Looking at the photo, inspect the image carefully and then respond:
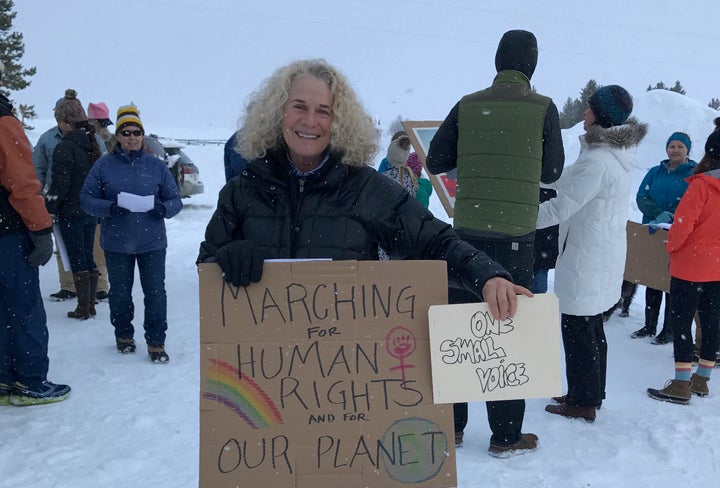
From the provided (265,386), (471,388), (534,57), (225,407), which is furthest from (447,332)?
(534,57)

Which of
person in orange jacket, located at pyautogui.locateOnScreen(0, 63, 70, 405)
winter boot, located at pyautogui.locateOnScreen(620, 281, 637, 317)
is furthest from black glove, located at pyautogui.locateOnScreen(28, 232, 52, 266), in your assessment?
winter boot, located at pyautogui.locateOnScreen(620, 281, 637, 317)

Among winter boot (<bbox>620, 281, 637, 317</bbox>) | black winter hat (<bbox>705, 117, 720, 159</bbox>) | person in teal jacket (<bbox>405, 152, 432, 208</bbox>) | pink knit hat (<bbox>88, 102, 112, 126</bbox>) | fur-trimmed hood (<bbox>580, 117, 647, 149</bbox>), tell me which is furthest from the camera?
winter boot (<bbox>620, 281, 637, 317</bbox>)

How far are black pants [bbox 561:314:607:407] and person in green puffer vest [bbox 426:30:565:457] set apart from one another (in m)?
0.73

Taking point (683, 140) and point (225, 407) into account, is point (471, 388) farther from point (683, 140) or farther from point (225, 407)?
point (683, 140)

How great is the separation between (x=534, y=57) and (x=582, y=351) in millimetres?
1919

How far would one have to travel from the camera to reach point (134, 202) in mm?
4648

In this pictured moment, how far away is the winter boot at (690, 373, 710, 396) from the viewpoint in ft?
14.3

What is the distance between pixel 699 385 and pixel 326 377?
384 cm

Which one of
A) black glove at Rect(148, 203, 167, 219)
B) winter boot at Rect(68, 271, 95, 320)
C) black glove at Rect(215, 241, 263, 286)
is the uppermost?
black glove at Rect(215, 241, 263, 286)

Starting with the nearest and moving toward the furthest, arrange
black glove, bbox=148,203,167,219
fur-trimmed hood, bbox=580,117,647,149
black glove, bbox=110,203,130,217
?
fur-trimmed hood, bbox=580,117,647,149 < black glove, bbox=110,203,130,217 < black glove, bbox=148,203,167,219

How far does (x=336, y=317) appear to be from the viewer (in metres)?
1.75

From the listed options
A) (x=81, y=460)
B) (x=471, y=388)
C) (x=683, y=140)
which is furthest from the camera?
(x=683, y=140)

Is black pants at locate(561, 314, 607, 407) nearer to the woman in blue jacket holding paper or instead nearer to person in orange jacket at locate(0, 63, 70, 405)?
the woman in blue jacket holding paper

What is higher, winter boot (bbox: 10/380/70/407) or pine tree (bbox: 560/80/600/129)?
pine tree (bbox: 560/80/600/129)
